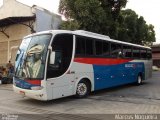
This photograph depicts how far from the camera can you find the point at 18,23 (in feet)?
86.9

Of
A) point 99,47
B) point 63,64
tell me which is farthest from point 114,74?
point 63,64

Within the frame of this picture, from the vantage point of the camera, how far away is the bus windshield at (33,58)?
1113cm

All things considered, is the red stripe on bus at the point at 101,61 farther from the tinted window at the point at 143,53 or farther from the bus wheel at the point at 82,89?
the tinted window at the point at 143,53

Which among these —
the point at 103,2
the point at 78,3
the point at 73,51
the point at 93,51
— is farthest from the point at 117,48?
the point at 103,2

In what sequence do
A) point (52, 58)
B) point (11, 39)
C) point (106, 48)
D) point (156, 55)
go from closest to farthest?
1. point (52, 58)
2. point (106, 48)
3. point (11, 39)
4. point (156, 55)

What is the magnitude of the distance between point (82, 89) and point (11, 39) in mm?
16248

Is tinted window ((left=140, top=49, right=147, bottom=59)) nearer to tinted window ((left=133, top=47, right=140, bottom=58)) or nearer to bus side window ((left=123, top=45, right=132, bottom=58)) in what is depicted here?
tinted window ((left=133, top=47, right=140, bottom=58))

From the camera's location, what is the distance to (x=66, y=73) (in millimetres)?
12016

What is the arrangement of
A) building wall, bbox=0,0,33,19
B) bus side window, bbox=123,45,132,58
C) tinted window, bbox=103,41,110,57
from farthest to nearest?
building wall, bbox=0,0,33,19
bus side window, bbox=123,45,132,58
tinted window, bbox=103,41,110,57

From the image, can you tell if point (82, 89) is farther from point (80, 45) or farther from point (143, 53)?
point (143, 53)

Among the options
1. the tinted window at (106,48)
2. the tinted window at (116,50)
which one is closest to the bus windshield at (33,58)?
the tinted window at (106,48)

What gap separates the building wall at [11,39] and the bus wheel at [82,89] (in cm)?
1333

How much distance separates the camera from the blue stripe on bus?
14.3 m

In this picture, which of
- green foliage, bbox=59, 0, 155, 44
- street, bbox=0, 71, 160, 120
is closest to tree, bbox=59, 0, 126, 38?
green foliage, bbox=59, 0, 155, 44
